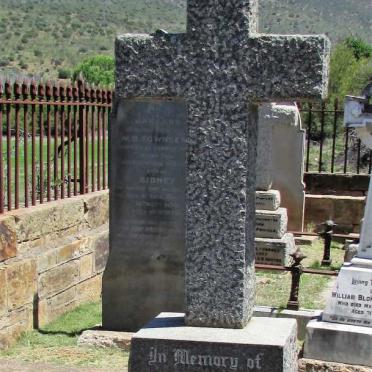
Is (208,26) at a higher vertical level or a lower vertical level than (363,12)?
lower

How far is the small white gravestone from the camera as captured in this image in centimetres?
548

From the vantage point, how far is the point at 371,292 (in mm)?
5750

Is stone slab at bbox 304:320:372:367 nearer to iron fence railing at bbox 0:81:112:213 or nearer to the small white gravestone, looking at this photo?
the small white gravestone

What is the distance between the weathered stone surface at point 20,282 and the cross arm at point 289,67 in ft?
10.9

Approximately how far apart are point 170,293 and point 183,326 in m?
2.59

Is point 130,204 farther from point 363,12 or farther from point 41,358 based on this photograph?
point 363,12

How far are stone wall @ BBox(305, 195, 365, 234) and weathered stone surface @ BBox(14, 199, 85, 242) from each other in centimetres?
540

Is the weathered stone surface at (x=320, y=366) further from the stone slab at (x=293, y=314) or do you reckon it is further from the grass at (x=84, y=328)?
the grass at (x=84, y=328)

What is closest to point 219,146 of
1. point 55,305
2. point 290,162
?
point 55,305

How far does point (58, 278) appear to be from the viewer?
6883 millimetres

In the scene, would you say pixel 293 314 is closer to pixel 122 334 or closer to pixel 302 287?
pixel 122 334

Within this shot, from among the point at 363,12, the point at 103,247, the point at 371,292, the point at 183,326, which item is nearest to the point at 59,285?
the point at 103,247

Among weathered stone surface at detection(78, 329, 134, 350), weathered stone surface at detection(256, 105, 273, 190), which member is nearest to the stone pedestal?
weathered stone surface at detection(256, 105, 273, 190)

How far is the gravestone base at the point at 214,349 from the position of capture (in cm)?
337
